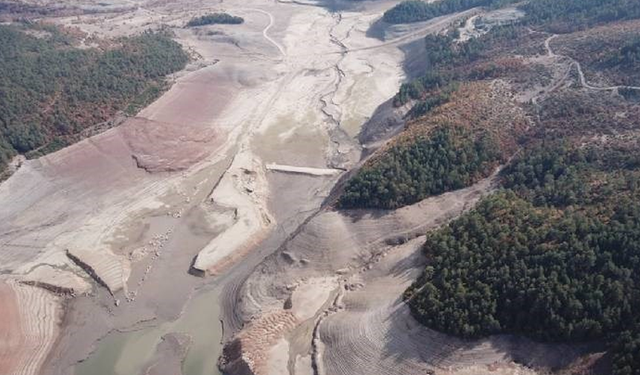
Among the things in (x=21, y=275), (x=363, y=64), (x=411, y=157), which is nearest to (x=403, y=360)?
(x=411, y=157)

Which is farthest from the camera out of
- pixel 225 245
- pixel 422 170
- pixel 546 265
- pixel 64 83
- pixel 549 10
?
pixel 549 10

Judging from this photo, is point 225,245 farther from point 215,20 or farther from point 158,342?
point 215,20

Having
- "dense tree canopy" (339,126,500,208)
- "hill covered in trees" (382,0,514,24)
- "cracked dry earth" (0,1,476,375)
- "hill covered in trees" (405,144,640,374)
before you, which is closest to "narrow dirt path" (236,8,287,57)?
"cracked dry earth" (0,1,476,375)

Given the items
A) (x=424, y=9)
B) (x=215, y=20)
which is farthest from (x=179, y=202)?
(x=424, y=9)

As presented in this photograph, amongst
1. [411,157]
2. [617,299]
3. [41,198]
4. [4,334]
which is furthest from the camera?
[41,198]

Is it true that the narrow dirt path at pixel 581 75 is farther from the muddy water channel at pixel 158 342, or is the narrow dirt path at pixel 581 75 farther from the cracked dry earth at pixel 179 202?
the muddy water channel at pixel 158 342

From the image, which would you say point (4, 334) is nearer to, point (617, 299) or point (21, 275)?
point (21, 275)

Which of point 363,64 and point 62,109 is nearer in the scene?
point 62,109
